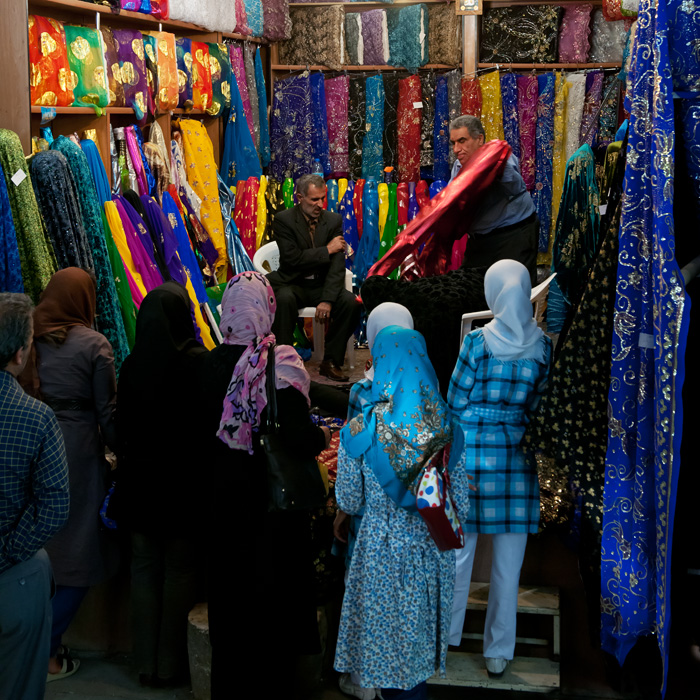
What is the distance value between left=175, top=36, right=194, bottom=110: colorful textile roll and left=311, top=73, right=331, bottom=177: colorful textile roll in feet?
4.56

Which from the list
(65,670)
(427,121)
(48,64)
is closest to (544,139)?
(427,121)

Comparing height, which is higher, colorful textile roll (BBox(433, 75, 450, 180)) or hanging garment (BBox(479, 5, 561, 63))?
hanging garment (BBox(479, 5, 561, 63))

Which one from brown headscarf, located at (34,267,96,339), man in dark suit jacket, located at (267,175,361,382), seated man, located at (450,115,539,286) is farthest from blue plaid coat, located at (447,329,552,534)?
man in dark suit jacket, located at (267,175,361,382)

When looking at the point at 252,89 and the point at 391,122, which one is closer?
the point at 252,89

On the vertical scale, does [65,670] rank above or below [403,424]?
below

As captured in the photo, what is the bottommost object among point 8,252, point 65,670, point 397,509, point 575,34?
point 65,670

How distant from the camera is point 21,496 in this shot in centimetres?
251

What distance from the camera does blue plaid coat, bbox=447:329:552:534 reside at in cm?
300

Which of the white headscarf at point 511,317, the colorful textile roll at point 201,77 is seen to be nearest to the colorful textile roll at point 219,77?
the colorful textile roll at point 201,77

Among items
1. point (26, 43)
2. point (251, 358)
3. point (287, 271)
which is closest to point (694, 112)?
point (251, 358)

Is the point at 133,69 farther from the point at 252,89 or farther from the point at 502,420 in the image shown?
the point at 502,420

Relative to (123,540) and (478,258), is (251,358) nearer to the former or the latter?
(123,540)

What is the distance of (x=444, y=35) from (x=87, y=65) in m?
3.22

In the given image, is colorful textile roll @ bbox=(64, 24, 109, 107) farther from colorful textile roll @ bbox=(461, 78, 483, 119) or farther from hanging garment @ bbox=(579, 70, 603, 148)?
hanging garment @ bbox=(579, 70, 603, 148)
